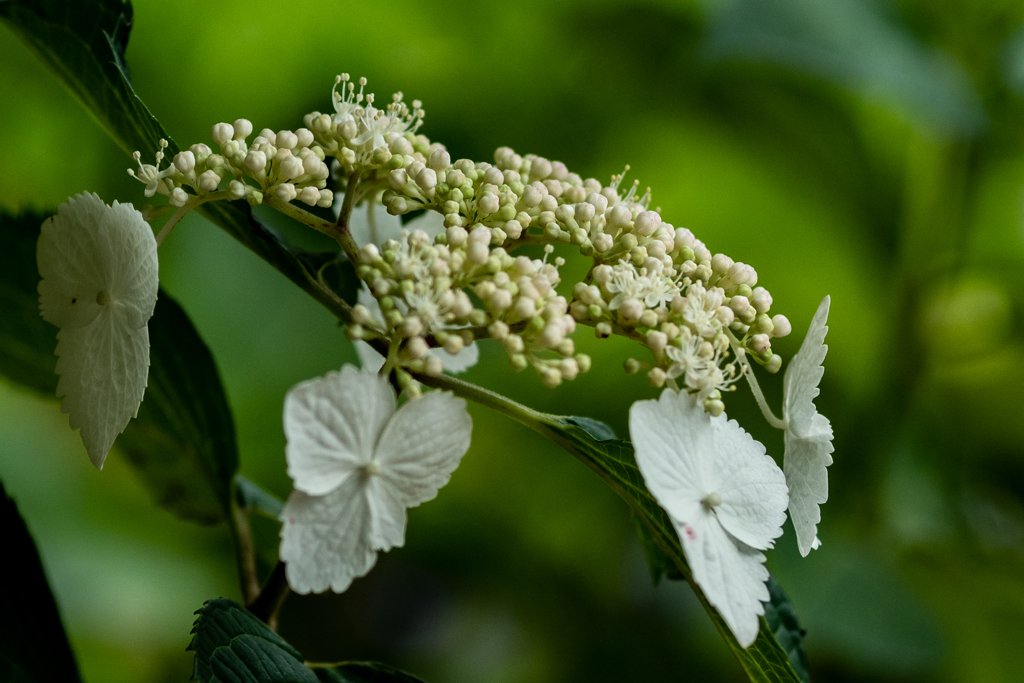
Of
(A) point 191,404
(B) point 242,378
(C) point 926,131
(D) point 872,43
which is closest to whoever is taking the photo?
(A) point 191,404

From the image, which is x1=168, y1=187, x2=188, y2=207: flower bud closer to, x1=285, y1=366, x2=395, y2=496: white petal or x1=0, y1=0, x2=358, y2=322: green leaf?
x1=0, y1=0, x2=358, y2=322: green leaf

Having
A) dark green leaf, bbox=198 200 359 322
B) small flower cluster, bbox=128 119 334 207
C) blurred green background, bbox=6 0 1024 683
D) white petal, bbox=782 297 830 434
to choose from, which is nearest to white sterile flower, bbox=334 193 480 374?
dark green leaf, bbox=198 200 359 322

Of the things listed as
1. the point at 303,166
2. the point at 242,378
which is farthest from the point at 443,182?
the point at 242,378

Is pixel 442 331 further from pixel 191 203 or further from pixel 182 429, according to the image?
pixel 182 429

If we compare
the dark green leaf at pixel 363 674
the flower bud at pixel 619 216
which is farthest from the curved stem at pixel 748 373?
the dark green leaf at pixel 363 674

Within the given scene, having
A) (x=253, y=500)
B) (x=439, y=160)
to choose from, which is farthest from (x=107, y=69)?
(x=253, y=500)

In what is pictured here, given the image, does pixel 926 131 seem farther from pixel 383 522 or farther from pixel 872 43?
pixel 383 522

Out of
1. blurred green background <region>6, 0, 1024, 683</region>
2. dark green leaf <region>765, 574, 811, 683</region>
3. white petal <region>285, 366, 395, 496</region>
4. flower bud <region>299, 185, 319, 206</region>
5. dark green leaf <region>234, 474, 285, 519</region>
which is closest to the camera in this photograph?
white petal <region>285, 366, 395, 496</region>

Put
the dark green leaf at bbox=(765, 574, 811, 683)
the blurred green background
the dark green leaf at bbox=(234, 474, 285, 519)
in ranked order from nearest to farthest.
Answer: the dark green leaf at bbox=(765, 574, 811, 683) → the dark green leaf at bbox=(234, 474, 285, 519) → the blurred green background
